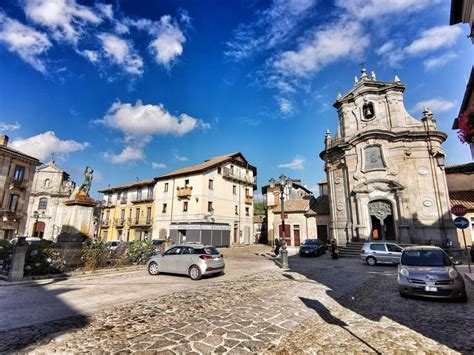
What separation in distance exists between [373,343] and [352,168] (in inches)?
886

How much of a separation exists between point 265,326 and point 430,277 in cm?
579

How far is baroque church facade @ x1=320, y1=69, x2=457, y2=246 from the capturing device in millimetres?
21219

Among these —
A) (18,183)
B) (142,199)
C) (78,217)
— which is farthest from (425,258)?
(18,183)

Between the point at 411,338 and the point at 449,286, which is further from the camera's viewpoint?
the point at 449,286

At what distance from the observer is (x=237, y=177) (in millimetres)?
37750

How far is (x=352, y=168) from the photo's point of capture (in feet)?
81.0

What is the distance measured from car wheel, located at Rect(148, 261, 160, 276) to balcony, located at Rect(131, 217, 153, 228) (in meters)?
25.3

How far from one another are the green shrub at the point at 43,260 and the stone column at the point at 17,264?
0.45 m

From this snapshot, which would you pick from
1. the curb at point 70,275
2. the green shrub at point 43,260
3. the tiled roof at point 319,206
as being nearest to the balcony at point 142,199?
the tiled roof at point 319,206

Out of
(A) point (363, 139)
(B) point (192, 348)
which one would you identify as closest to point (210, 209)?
(A) point (363, 139)

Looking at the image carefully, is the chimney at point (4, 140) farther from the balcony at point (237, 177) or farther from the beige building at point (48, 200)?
the balcony at point (237, 177)

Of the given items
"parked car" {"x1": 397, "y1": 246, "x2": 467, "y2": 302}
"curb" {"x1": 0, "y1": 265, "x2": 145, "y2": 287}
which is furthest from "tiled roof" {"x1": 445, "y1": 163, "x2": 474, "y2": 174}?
"curb" {"x1": 0, "y1": 265, "x2": 145, "y2": 287}

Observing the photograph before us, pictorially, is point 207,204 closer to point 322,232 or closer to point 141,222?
point 141,222

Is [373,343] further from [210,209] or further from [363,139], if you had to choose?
[210,209]
